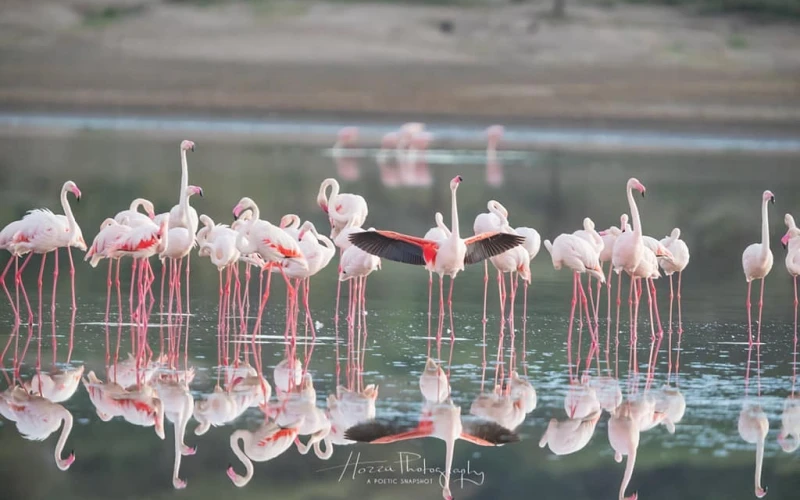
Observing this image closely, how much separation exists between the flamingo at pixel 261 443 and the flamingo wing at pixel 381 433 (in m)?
0.29

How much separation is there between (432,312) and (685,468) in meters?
4.11

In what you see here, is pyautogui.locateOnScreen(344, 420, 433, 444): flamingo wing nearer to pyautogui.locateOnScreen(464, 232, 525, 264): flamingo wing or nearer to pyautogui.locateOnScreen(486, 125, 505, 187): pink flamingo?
pyautogui.locateOnScreen(464, 232, 525, 264): flamingo wing

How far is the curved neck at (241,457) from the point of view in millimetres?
6020

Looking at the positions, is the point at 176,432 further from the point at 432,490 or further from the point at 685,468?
the point at 685,468

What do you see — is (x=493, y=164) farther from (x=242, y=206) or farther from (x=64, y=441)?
(x=64, y=441)

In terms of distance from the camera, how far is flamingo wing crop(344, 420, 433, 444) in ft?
21.3

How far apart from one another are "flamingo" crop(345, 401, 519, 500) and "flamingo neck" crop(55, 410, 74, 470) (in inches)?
52.8

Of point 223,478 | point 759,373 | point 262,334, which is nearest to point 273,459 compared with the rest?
point 223,478

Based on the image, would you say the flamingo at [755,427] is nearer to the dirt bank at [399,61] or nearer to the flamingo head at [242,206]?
the flamingo head at [242,206]

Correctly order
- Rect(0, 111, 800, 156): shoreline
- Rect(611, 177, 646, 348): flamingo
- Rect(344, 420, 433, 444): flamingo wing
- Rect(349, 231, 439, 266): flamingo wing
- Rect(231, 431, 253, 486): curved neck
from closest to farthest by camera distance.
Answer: Rect(231, 431, 253, 486): curved neck
Rect(344, 420, 433, 444): flamingo wing
Rect(349, 231, 439, 266): flamingo wing
Rect(611, 177, 646, 348): flamingo
Rect(0, 111, 800, 156): shoreline

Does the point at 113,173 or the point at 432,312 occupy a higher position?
the point at 113,173

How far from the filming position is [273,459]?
20.6ft

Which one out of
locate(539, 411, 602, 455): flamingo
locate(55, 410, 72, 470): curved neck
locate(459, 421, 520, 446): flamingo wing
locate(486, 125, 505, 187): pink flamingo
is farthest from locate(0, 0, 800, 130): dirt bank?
locate(459, 421, 520, 446): flamingo wing

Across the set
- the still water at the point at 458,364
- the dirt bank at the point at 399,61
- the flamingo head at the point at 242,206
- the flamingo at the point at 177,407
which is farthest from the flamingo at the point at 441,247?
the dirt bank at the point at 399,61
